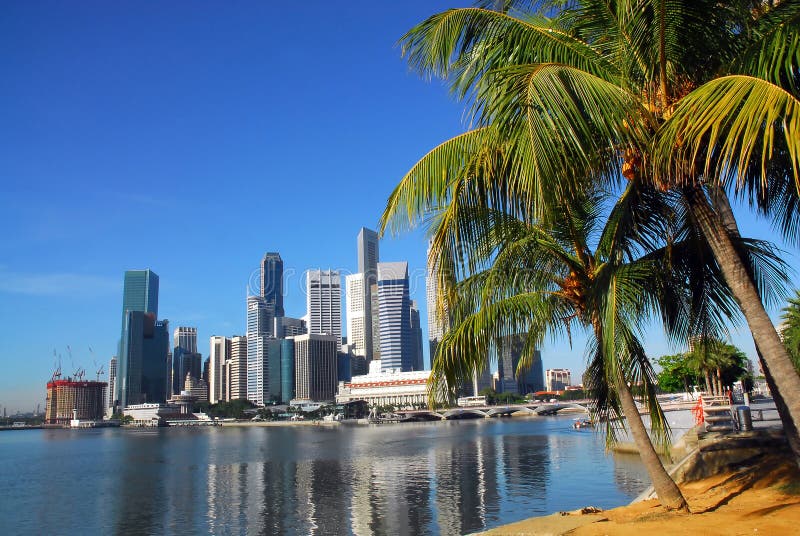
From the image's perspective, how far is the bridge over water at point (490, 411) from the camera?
7028 inches

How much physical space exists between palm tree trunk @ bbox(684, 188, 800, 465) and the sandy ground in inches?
69.1

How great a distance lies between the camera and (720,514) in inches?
376

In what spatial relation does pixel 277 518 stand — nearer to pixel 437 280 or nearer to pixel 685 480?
pixel 685 480

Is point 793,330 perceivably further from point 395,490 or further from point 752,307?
point 752,307

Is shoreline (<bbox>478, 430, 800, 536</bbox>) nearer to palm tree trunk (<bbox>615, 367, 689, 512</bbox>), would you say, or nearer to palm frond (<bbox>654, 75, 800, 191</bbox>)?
palm tree trunk (<bbox>615, 367, 689, 512</bbox>)

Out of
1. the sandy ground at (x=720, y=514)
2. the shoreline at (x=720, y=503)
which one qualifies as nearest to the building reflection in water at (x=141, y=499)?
the shoreline at (x=720, y=503)

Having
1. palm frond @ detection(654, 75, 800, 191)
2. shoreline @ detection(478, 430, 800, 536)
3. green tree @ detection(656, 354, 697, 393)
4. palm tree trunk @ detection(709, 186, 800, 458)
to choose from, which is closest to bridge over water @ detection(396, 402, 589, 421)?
green tree @ detection(656, 354, 697, 393)

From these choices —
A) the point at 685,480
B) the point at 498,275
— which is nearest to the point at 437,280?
the point at 498,275

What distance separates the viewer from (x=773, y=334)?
8.02 metres

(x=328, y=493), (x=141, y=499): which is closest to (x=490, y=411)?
(x=328, y=493)

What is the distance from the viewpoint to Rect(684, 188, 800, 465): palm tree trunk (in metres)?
7.84

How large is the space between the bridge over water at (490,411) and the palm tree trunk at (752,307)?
555 ft

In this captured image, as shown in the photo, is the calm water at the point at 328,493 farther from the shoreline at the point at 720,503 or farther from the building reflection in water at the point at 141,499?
the shoreline at the point at 720,503

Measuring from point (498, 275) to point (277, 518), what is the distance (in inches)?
977
